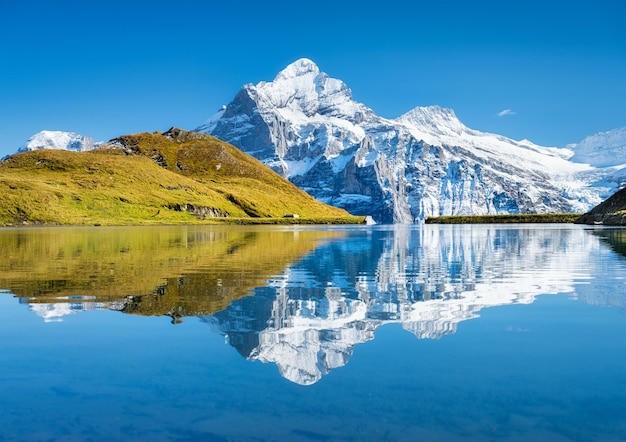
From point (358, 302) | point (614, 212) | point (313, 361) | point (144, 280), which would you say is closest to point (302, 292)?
point (358, 302)

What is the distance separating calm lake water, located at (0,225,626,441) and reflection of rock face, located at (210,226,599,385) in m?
0.12

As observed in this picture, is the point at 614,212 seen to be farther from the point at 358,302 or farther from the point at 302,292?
the point at 358,302

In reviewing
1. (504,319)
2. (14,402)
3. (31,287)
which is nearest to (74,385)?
(14,402)

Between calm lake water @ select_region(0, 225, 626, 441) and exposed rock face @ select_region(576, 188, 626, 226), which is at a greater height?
exposed rock face @ select_region(576, 188, 626, 226)

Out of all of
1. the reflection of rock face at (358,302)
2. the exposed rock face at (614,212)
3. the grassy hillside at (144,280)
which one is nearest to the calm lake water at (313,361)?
the reflection of rock face at (358,302)

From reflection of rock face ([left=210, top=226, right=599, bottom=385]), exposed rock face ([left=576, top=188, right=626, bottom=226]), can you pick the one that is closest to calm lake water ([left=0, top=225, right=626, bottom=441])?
reflection of rock face ([left=210, top=226, right=599, bottom=385])

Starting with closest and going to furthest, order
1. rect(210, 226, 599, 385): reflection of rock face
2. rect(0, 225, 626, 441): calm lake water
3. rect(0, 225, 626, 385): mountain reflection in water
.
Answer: rect(0, 225, 626, 441): calm lake water, rect(210, 226, 599, 385): reflection of rock face, rect(0, 225, 626, 385): mountain reflection in water

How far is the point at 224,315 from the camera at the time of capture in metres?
22.9

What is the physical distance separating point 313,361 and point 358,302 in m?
10.4

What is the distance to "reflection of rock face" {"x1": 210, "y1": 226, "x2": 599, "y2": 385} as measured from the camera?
57.3ft

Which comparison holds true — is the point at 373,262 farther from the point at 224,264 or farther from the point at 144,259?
the point at 144,259

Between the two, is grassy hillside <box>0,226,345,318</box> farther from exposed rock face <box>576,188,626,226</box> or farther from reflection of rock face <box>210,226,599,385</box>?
exposed rock face <box>576,188,626,226</box>

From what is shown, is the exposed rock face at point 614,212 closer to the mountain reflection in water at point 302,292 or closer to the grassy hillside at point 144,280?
the mountain reflection in water at point 302,292

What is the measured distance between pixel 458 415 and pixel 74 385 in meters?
9.52
